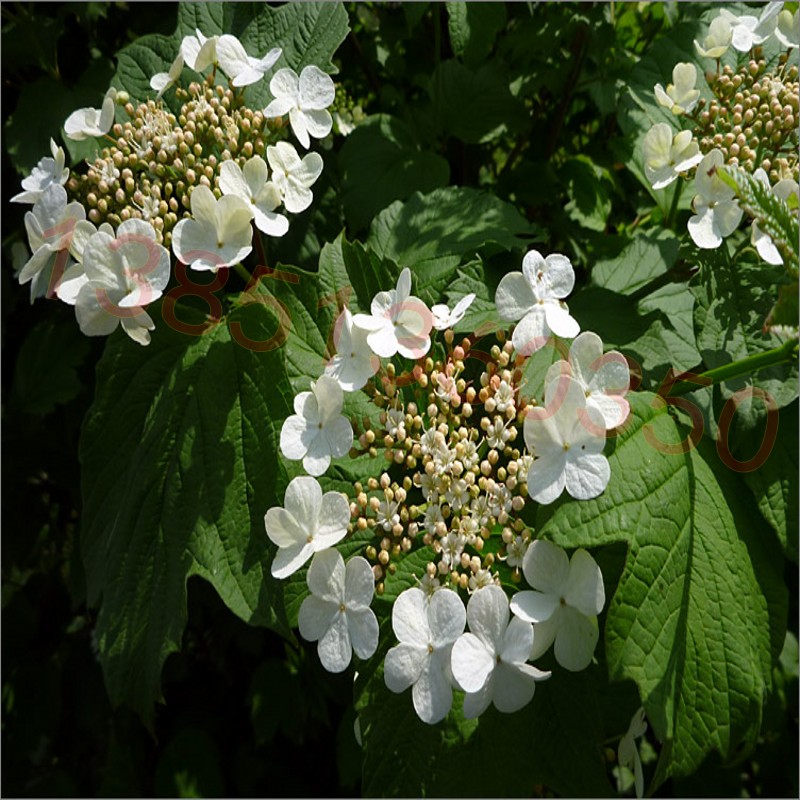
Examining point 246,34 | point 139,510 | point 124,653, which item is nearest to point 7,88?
point 246,34

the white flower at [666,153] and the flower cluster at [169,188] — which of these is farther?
the white flower at [666,153]

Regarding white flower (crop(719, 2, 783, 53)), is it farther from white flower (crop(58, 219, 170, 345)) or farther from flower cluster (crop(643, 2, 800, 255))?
white flower (crop(58, 219, 170, 345))

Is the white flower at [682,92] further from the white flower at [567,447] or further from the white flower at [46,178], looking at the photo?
the white flower at [46,178]

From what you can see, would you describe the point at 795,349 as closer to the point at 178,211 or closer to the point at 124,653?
the point at 178,211

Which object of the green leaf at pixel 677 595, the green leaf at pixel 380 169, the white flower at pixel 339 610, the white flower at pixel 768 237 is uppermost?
the white flower at pixel 768 237

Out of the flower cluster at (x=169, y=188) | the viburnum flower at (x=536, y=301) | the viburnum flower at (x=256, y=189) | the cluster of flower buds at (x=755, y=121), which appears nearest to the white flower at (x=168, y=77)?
the flower cluster at (x=169, y=188)

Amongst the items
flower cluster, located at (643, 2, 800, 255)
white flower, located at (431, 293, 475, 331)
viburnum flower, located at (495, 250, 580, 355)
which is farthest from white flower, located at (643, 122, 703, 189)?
white flower, located at (431, 293, 475, 331)

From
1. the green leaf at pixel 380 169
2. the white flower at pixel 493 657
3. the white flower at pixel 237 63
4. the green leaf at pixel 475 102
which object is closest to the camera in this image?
the white flower at pixel 493 657
